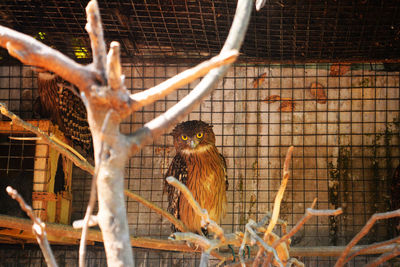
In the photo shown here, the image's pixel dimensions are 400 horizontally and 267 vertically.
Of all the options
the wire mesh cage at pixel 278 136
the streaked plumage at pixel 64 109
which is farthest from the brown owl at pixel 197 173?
the streaked plumage at pixel 64 109

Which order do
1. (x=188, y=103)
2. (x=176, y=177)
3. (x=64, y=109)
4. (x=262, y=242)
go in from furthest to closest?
(x=64, y=109), (x=176, y=177), (x=262, y=242), (x=188, y=103)

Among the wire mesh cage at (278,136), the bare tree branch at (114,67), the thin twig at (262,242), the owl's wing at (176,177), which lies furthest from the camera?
the wire mesh cage at (278,136)

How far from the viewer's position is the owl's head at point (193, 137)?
128 inches

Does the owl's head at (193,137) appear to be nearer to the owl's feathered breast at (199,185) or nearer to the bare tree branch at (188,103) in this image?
the owl's feathered breast at (199,185)

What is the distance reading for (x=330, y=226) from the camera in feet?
11.8

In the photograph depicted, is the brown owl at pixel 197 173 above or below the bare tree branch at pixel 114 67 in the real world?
below

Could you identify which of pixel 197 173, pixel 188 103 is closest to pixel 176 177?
pixel 197 173

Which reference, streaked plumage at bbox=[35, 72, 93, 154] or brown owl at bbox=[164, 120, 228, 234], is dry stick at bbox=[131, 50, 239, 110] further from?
streaked plumage at bbox=[35, 72, 93, 154]

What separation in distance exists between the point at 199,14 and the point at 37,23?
41.0 inches

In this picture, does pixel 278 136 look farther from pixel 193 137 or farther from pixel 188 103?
pixel 188 103

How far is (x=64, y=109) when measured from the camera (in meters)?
3.40

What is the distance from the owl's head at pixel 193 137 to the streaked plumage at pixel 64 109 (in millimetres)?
682

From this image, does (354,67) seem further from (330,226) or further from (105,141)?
(105,141)

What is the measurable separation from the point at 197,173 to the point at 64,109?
1050 millimetres
